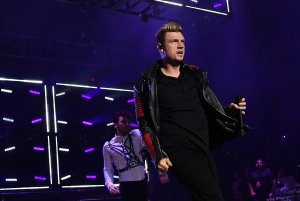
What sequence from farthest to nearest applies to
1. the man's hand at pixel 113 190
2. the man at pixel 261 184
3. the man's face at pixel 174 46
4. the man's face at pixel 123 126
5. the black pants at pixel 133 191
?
the man at pixel 261 184, the man's face at pixel 123 126, the man's hand at pixel 113 190, the black pants at pixel 133 191, the man's face at pixel 174 46

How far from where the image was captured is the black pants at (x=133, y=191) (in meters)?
6.56

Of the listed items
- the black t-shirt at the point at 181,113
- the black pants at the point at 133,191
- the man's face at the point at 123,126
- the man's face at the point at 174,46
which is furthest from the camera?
the man's face at the point at 123,126

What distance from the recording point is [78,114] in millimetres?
13219

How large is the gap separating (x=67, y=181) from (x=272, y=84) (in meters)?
7.83

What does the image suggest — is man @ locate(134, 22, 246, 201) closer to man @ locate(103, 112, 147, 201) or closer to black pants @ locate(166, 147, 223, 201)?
black pants @ locate(166, 147, 223, 201)

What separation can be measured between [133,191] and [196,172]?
347cm

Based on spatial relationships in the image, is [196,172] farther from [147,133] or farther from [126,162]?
[126,162]

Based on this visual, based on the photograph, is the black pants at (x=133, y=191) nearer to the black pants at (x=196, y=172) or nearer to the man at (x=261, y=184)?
the black pants at (x=196, y=172)

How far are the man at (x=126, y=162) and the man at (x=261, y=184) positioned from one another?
690cm

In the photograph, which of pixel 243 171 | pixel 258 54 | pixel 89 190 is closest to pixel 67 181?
pixel 89 190

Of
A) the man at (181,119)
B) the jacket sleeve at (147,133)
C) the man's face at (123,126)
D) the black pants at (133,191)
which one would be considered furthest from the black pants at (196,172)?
the man's face at (123,126)

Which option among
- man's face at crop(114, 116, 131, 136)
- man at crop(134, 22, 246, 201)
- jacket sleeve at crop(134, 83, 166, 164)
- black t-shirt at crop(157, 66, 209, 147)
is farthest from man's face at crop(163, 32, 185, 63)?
man's face at crop(114, 116, 131, 136)

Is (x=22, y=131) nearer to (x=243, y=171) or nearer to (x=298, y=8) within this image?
(x=243, y=171)

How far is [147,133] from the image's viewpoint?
11.2ft
